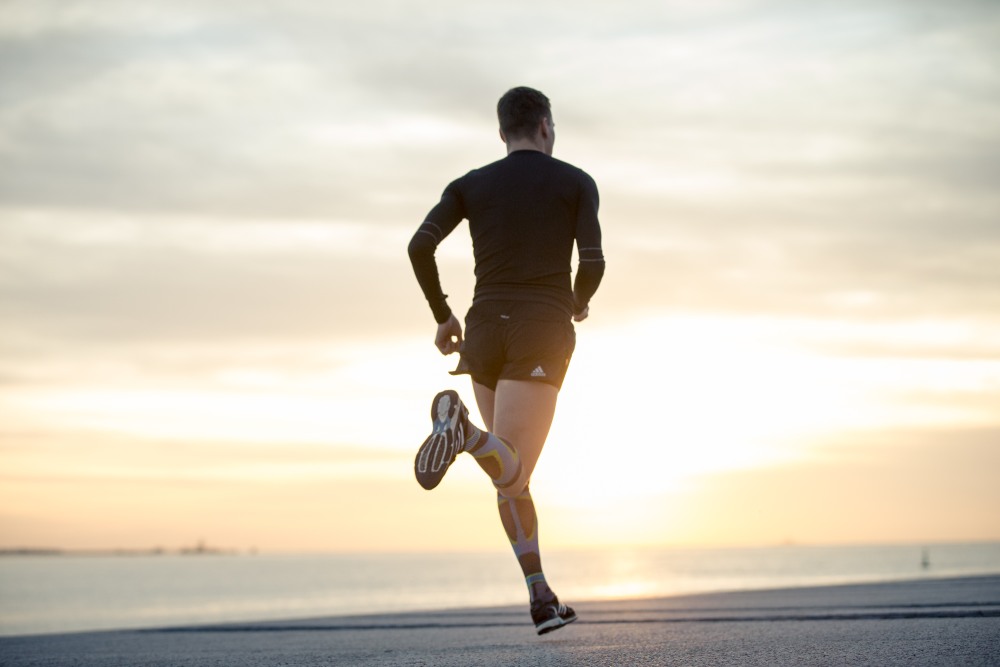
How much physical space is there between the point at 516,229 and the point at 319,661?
211 centimetres

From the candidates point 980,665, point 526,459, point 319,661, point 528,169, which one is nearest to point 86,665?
point 319,661

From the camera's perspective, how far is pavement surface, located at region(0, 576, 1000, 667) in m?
4.56

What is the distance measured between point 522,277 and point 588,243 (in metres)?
0.32

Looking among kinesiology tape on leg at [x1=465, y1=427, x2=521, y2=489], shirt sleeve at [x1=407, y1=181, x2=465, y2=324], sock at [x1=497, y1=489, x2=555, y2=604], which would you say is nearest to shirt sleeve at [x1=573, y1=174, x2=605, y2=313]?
shirt sleeve at [x1=407, y1=181, x2=465, y2=324]

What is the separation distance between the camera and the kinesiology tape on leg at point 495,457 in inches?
181

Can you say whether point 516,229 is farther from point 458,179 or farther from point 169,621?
point 169,621

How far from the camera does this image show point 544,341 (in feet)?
15.7

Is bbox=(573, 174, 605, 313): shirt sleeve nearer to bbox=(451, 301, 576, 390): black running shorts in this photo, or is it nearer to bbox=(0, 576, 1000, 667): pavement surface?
bbox=(451, 301, 576, 390): black running shorts

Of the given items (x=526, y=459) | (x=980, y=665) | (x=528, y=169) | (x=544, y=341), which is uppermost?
(x=528, y=169)

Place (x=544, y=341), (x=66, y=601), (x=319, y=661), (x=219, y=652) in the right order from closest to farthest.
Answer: (x=544, y=341) → (x=319, y=661) → (x=219, y=652) → (x=66, y=601)

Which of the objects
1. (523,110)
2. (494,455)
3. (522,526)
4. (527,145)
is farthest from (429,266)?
(522,526)

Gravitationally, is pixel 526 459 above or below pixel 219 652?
above

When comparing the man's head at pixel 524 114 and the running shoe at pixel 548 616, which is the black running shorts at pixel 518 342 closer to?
the man's head at pixel 524 114

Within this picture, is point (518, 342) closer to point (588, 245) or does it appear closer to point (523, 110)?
point (588, 245)
